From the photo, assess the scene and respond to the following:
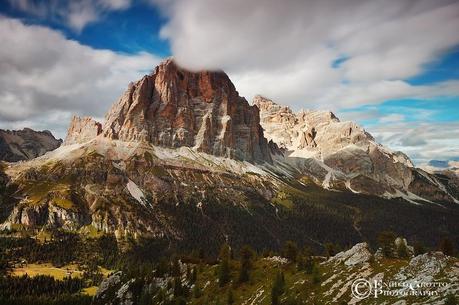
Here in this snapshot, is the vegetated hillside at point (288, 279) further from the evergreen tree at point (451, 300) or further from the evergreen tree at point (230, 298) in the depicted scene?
the evergreen tree at point (451, 300)

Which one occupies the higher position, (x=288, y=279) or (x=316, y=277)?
(x=316, y=277)

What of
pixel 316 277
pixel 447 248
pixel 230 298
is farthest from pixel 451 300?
pixel 447 248

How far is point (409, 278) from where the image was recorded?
3024 inches

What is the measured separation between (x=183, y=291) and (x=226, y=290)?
17.2 meters

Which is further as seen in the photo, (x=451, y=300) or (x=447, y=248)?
(x=447, y=248)

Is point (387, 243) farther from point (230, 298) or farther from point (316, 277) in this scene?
point (230, 298)

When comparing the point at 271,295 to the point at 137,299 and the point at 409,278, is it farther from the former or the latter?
the point at 137,299
